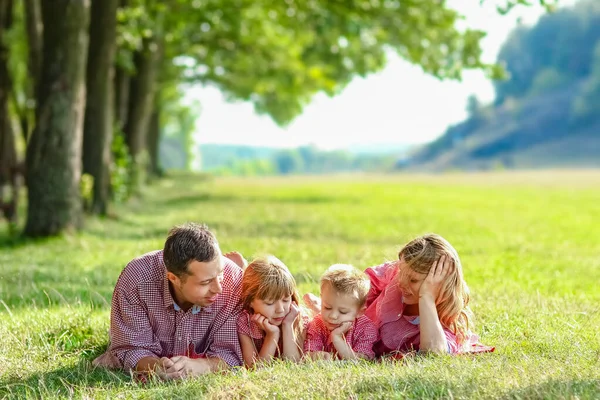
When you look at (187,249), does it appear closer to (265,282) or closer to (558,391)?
(265,282)

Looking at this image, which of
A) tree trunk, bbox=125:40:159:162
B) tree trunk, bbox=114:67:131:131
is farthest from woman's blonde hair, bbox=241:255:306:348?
tree trunk, bbox=125:40:159:162

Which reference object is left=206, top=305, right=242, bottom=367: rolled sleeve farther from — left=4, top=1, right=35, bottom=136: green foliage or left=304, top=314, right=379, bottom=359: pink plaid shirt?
left=4, top=1, right=35, bottom=136: green foliage

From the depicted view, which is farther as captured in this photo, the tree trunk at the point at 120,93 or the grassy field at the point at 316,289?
the tree trunk at the point at 120,93

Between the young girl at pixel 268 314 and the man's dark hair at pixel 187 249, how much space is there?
0.53 metres

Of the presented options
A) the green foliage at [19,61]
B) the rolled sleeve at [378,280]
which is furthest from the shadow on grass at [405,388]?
the green foliage at [19,61]

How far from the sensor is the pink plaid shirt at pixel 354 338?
6.55 metres

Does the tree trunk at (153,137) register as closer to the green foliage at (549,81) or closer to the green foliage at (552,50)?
the green foliage at (552,50)

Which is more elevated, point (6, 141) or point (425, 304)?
point (6, 141)

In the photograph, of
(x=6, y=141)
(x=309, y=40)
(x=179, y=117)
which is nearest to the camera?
(x=6, y=141)

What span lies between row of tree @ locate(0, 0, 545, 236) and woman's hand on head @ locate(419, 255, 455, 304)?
7.35m

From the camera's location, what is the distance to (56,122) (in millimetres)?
15078

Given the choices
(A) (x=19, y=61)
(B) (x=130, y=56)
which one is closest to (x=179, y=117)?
(A) (x=19, y=61)

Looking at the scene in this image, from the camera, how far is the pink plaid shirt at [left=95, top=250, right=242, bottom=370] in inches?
245

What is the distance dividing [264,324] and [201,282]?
26.6 inches
